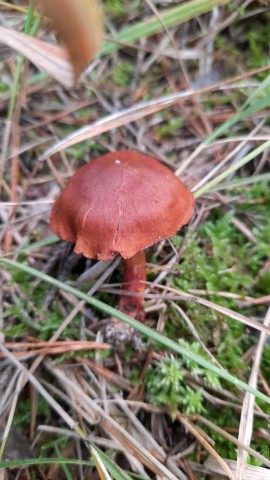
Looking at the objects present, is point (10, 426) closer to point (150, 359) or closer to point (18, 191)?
point (150, 359)

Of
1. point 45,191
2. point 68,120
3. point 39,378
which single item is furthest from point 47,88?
point 39,378

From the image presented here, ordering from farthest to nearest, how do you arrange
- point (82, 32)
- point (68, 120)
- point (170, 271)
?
point (68, 120) < point (170, 271) < point (82, 32)

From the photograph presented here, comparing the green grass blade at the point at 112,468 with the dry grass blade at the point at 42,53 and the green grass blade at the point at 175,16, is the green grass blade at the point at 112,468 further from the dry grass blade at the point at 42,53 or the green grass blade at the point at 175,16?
the green grass blade at the point at 175,16

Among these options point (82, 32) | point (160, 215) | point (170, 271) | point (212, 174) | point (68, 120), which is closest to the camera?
point (82, 32)

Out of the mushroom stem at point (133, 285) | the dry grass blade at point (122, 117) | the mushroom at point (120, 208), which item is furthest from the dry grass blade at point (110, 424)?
the dry grass blade at point (122, 117)

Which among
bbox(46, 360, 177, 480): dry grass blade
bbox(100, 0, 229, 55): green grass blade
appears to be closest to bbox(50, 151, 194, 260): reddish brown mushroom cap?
bbox(46, 360, 177, 480): dry grass blade

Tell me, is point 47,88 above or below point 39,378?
above

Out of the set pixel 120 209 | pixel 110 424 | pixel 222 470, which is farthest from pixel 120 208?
pixel 222 470

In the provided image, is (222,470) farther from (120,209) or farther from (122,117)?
(122,117)

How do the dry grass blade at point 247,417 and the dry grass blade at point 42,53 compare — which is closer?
the dry grass blade at point 247,417
